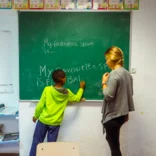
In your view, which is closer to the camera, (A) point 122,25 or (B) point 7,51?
(A) point 122,25

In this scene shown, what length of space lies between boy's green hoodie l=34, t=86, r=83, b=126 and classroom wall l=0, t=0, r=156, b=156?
24 centimetres

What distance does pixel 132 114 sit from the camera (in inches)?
127

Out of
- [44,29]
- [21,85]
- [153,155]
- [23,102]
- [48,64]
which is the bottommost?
[153,155]

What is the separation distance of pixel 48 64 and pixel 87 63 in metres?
0.49

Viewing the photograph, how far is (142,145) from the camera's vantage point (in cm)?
329

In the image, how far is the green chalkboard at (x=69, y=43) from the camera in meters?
3.08

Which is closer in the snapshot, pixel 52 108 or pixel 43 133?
pixel 52 108

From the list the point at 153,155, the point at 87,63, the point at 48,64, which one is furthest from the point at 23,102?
the point at 153,155

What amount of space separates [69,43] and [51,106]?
32.0 inches

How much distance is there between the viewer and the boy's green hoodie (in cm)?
293

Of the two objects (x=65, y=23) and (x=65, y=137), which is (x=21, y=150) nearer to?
(x=65, y=137)

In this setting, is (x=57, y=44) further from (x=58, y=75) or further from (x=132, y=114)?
(x=132, y=114)

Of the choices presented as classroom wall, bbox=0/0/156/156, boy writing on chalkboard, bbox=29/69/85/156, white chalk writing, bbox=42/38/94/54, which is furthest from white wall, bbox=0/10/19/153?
boy writing on chalkboard, bbox=29/69/85/156

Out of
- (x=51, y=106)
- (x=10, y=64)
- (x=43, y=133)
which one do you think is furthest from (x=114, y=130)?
(x=10, y=64)
